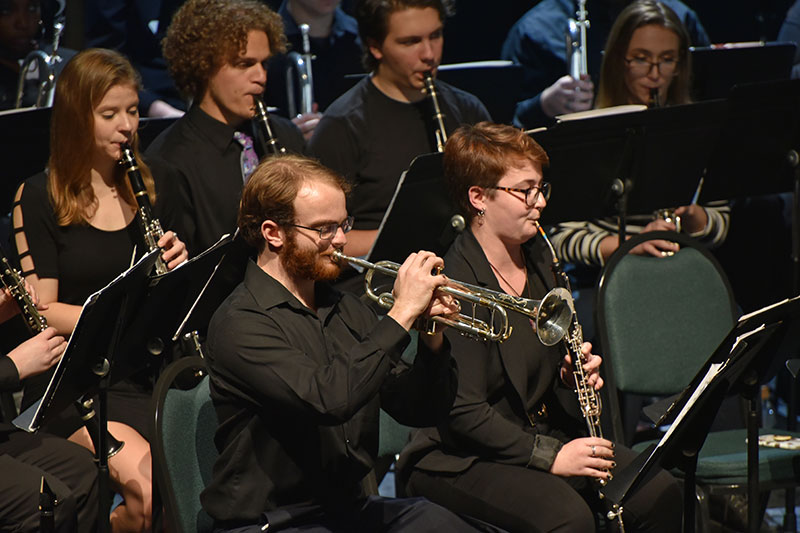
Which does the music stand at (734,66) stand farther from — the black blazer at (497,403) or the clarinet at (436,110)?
the black blazer at (497,403)

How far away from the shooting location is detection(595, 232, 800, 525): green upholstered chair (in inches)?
145

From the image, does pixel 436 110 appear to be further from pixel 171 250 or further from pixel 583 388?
pixel 583 388

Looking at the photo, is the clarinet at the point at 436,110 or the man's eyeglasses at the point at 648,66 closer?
the clarinet at the point at 436,110

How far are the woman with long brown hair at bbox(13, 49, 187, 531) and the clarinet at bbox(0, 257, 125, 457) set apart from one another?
22cm

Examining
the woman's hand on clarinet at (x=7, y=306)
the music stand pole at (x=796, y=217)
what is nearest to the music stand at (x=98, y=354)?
the woman's hand on clarinet at (x=7, y=306)

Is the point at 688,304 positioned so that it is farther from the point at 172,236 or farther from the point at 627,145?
the point at 172,236

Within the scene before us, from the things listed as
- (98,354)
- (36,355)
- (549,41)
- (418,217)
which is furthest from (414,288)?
(549,41)

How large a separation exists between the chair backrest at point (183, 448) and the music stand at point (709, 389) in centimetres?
105

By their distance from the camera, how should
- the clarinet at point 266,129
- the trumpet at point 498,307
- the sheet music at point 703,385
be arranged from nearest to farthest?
the sheet music at point 703,385 < the trumpet at point 498,307 < the clarinet at point 266,129

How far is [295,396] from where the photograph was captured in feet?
8.38

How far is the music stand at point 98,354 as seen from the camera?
2564 mm

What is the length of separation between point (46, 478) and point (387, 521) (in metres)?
1.03

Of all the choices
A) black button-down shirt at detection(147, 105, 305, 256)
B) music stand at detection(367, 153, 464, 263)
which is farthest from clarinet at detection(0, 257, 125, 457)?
music stand at detection(367, 153, 464, 263)

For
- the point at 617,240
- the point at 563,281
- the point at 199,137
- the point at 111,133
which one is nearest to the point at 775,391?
the point at 617,240
